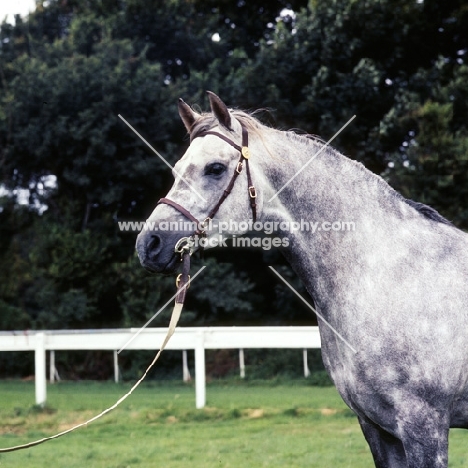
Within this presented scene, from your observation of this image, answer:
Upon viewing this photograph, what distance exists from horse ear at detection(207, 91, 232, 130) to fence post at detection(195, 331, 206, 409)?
5.67 m

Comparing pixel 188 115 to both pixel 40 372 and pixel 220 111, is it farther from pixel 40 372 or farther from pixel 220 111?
pixel 40 372

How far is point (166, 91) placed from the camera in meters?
14.9

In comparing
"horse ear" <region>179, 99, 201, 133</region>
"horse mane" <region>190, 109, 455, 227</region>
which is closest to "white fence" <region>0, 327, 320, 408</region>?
"horse mane" <region>190, 109, 455, 227</region>

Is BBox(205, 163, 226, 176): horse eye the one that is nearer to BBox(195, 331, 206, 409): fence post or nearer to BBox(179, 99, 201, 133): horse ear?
BBox(179, 99, 201, 133): horse ear

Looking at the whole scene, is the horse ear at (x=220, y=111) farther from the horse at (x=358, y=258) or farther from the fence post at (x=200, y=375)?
the fence post at (x=200, y=375)

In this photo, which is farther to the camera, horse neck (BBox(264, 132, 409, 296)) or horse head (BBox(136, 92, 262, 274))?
horse neck (BBox(264, 132, 409, 296))

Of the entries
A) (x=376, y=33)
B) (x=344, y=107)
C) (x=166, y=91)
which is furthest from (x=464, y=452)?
(x=166, y=91)

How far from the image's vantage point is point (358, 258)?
3.22 metres

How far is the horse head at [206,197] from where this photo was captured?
10.1 ft

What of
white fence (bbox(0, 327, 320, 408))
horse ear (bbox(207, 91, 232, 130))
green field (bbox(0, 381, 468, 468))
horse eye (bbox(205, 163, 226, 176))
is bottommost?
green field (bbox(0, 381, 468, 468))

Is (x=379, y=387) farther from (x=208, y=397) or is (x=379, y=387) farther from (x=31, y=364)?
(x=31, y=364)

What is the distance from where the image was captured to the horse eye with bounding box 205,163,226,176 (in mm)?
3190

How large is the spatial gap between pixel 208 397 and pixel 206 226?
684cm

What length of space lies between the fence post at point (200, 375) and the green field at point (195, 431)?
161 millimetres
